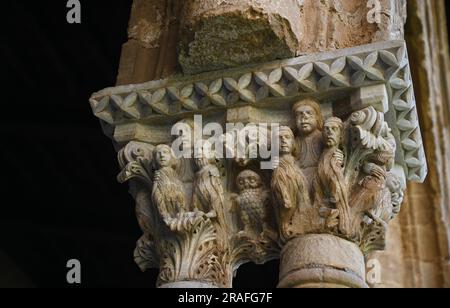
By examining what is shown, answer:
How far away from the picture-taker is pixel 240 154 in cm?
334

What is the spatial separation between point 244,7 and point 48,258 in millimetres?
4996

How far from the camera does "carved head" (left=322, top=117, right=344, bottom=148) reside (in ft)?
10.6

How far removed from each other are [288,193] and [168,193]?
0.41 m

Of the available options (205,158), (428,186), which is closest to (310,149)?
(205,158)

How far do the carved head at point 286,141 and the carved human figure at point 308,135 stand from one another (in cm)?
2

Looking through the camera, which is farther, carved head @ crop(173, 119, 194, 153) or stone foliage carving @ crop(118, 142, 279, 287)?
carved head @ crop(173, 119, 194, 153)

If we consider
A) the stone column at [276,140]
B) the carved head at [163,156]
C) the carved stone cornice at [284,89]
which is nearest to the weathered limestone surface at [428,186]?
the carved stone cornice at [284,89]

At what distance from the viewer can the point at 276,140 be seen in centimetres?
332

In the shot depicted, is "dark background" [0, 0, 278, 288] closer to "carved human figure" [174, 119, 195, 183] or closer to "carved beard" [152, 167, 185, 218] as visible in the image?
"carved human figure" [174, 119, 195, 183]

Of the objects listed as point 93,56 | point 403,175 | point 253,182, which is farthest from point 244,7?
point 93,56

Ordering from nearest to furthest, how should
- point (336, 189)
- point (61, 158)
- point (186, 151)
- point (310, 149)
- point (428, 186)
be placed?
point (336, 189) < point (310, 149) < point (186, 151) < point (428, 186) < point (61, 158)

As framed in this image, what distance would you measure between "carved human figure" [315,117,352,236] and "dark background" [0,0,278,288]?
10.0 feet

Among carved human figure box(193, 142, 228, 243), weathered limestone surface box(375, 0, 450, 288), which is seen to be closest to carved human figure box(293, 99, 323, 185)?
carved human figure box(193, 142, 228, 243)

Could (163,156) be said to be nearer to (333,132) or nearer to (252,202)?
(252,202)
